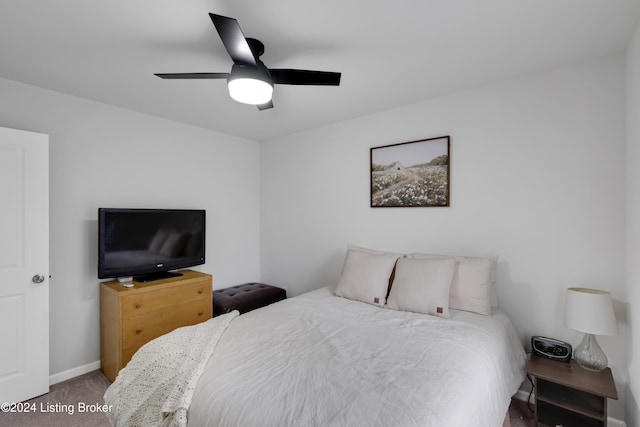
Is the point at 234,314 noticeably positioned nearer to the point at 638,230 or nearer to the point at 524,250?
the point at 524,250

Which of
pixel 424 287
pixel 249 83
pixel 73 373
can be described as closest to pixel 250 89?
pixel 249 83

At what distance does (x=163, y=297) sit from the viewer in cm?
266

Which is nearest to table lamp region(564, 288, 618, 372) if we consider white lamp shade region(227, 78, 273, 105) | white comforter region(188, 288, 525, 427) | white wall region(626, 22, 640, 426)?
white wall region(626, 22, 640, 426)

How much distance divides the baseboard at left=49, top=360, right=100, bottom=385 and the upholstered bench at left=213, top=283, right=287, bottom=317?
1.12m

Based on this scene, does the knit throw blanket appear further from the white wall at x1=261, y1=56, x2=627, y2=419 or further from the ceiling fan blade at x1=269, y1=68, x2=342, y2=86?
the white wall at x1=261, y1=56, x2=627, y2=419

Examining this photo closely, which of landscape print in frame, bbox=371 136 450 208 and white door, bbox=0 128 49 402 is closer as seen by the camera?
white door, bbox=0 128 49 402

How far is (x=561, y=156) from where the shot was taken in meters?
2.09

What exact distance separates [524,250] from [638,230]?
710 millimetres

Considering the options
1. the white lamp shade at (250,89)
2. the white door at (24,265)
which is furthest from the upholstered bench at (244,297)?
the white lamp shade at (250,89)

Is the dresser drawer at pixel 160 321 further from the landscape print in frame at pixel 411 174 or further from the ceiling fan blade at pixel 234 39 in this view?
the ceiling fan blade at pixel 234 39

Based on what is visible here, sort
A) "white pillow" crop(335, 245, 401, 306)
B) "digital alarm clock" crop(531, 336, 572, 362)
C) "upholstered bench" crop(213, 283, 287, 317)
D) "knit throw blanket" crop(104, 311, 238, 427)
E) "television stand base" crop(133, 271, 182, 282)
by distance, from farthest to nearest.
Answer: "upholstered bench" crop(213, 283, 287, 317) → "television stand base" crop(133, 271, 182, 282) → "white pillow" crop(335, 245, 401, 306) → "digital alarm clock" crop(531, 336, 572, 362) → "knit throw blanket" crop(104, 311, 238, 427)

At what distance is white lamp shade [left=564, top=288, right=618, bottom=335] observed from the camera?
5.59 ft

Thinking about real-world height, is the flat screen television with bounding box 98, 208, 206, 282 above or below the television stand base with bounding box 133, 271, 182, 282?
above

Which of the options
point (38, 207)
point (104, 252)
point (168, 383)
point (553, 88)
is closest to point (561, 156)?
point (553, 88)
